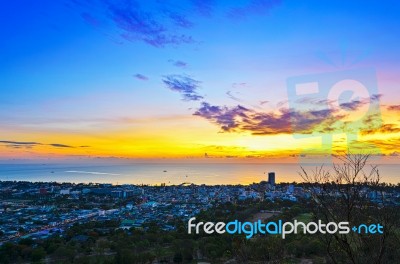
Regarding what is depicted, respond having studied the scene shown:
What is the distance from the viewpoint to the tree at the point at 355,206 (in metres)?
2.39

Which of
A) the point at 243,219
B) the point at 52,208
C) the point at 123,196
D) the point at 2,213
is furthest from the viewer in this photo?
the point at 123,196

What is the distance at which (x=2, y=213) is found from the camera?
20125 millimetres

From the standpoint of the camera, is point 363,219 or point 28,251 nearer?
point 363,219

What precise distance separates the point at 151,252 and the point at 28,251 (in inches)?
155

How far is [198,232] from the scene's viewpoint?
12.5m

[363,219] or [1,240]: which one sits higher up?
[363,219]

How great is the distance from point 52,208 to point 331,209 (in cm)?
2325

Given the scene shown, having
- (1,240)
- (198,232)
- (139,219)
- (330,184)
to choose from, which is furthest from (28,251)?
(330,184)

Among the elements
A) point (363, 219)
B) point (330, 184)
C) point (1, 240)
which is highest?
point (330, 184)

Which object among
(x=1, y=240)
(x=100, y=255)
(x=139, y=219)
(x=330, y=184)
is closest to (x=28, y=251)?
(x=100, y=255)

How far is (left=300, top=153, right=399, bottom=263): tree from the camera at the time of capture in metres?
2.39

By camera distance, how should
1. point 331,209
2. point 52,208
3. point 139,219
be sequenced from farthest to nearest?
1. point 52,208
2. point 139,219
3. point 331,209

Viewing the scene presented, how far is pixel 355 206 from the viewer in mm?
2482

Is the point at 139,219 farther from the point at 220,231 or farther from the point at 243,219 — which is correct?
the point at 220,231
